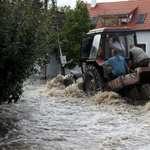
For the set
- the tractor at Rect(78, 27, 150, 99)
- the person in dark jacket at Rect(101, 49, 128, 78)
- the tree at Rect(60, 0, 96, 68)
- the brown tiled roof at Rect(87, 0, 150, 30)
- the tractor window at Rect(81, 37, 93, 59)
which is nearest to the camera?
the person in dark jacket at Rect(101, 49, 128, 78)

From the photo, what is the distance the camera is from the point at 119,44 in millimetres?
9820

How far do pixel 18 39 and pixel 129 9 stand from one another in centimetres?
2879

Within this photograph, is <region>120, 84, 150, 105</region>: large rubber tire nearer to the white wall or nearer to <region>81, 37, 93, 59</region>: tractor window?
<region>81, 37, 93, 59</region>: tractor window

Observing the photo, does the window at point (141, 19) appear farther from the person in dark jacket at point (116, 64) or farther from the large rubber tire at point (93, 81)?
the person in dark jacket at point (116, 64)

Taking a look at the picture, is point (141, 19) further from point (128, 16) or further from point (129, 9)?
point (129, 9)

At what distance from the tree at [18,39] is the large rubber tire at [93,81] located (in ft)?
10.7

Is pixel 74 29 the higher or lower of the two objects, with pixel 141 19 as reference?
lower

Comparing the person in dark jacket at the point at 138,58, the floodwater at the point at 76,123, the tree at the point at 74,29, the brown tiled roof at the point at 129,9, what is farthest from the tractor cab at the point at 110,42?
the brown tiled roof at the point at 129,9

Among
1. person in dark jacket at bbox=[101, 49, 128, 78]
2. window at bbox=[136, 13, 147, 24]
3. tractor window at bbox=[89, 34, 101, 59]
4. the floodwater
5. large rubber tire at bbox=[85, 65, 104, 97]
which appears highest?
window at bbox=[136, 13, 147, 24]

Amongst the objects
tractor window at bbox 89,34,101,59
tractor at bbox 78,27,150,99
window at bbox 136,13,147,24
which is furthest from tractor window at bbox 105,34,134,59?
window at bbox 136,13,147,24

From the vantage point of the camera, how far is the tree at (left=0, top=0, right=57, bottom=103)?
5.58 meters

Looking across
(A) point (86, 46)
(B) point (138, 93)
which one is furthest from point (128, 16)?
(B) point (138, 93)

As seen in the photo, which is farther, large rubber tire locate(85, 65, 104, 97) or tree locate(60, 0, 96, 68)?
tree locate(60, 0, 96, 68)

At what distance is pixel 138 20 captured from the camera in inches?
1246
